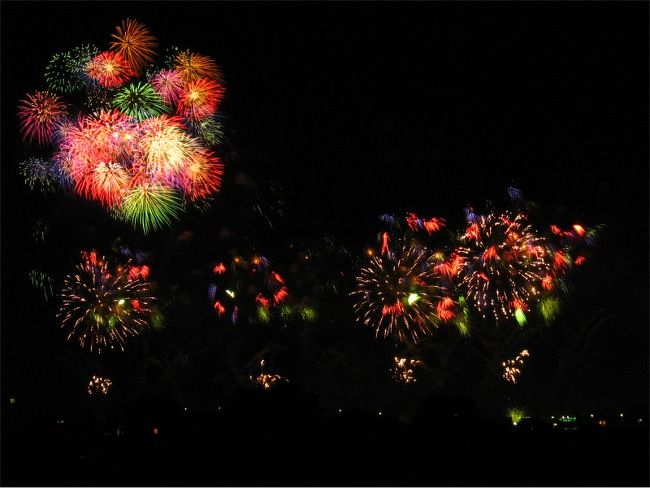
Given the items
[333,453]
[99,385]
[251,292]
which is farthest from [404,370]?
[333,453]

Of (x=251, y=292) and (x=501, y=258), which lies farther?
(x=251, y=292)

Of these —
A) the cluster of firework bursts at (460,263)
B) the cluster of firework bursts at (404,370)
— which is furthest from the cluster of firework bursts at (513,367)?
the cluster of firework bursts at (460,263)

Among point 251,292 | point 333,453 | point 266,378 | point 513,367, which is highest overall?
point 251,292

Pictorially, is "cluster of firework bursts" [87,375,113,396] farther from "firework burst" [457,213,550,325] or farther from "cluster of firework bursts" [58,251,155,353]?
"firework burst" [457,213,550,325]

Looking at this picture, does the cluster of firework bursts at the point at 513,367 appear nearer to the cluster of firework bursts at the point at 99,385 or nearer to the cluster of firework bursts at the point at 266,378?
the cluster of firework bursts at the point at 266,378

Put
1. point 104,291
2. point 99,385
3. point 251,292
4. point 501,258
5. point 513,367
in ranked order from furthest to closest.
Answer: point 99,385, point 513,367, point 251,292, point 104,291, point 501,258

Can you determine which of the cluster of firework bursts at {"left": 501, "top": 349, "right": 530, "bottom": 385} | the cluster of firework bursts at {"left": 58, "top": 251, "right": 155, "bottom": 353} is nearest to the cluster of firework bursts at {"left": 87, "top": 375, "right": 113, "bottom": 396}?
the cluster of firework bursts at {"left": 58, "top": 251, "right": 155, "bottom": 353}

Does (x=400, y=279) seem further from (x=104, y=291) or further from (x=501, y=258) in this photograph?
(x=104, y=291)

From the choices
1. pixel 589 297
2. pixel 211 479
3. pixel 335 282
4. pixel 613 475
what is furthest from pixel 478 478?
pixel 589 297
